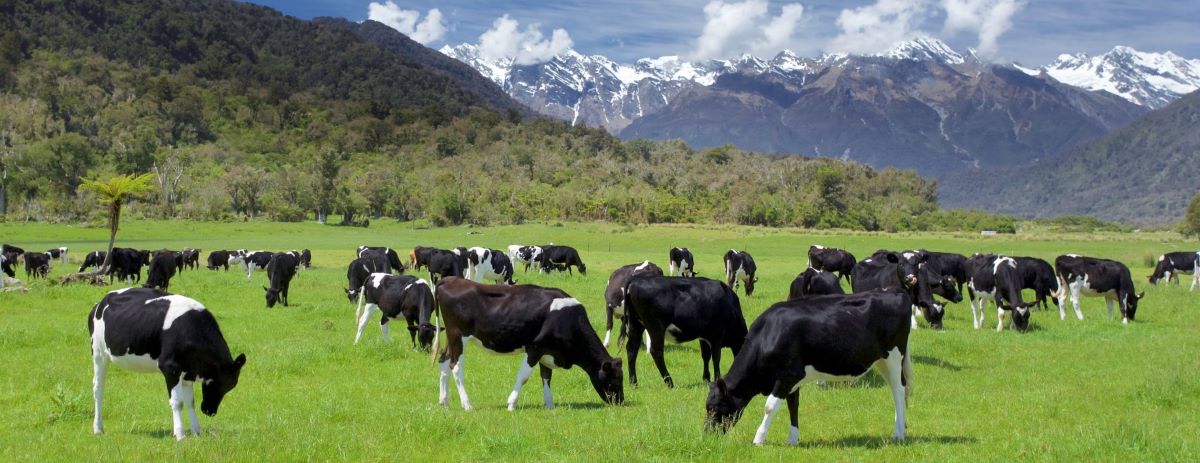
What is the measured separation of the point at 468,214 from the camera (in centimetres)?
11238

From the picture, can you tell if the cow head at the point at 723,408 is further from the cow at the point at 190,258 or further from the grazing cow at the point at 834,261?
the cow at the point at 190,258

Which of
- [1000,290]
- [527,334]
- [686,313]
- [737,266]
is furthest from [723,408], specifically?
[737,266]

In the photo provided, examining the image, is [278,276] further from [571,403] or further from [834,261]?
[834,261]

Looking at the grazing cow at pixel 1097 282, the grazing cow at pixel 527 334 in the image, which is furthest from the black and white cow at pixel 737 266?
the grazing cow at pixel 527 334

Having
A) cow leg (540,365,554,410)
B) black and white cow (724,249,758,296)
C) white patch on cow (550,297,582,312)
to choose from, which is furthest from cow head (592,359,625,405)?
black and white cow (724,249,758,296)

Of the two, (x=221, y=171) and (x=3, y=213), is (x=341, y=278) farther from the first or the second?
(x=221, y=171)

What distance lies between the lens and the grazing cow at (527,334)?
1312 centimetres

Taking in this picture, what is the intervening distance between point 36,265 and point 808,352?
41707 mm

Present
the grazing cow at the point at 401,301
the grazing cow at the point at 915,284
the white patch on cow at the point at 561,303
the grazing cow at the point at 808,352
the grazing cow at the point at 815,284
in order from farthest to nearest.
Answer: the grazing cow at the point at 915,284 < the grazing cow at the point at 815,284 < the grazing cow at the point at 401,301 < the white patch on cow at the point at 561,303 < the grazing cow at the point at 808,352

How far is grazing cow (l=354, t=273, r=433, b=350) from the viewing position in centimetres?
1959

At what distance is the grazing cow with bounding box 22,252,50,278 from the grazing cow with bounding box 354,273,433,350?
27.3m

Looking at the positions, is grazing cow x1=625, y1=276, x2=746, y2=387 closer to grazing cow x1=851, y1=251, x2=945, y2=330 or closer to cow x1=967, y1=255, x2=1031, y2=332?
grazing cow x1=851, y1=251, x2=945, y2=330

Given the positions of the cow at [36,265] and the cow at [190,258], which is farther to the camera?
the cow at [190,258]

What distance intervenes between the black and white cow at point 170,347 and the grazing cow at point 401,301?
7.65m
